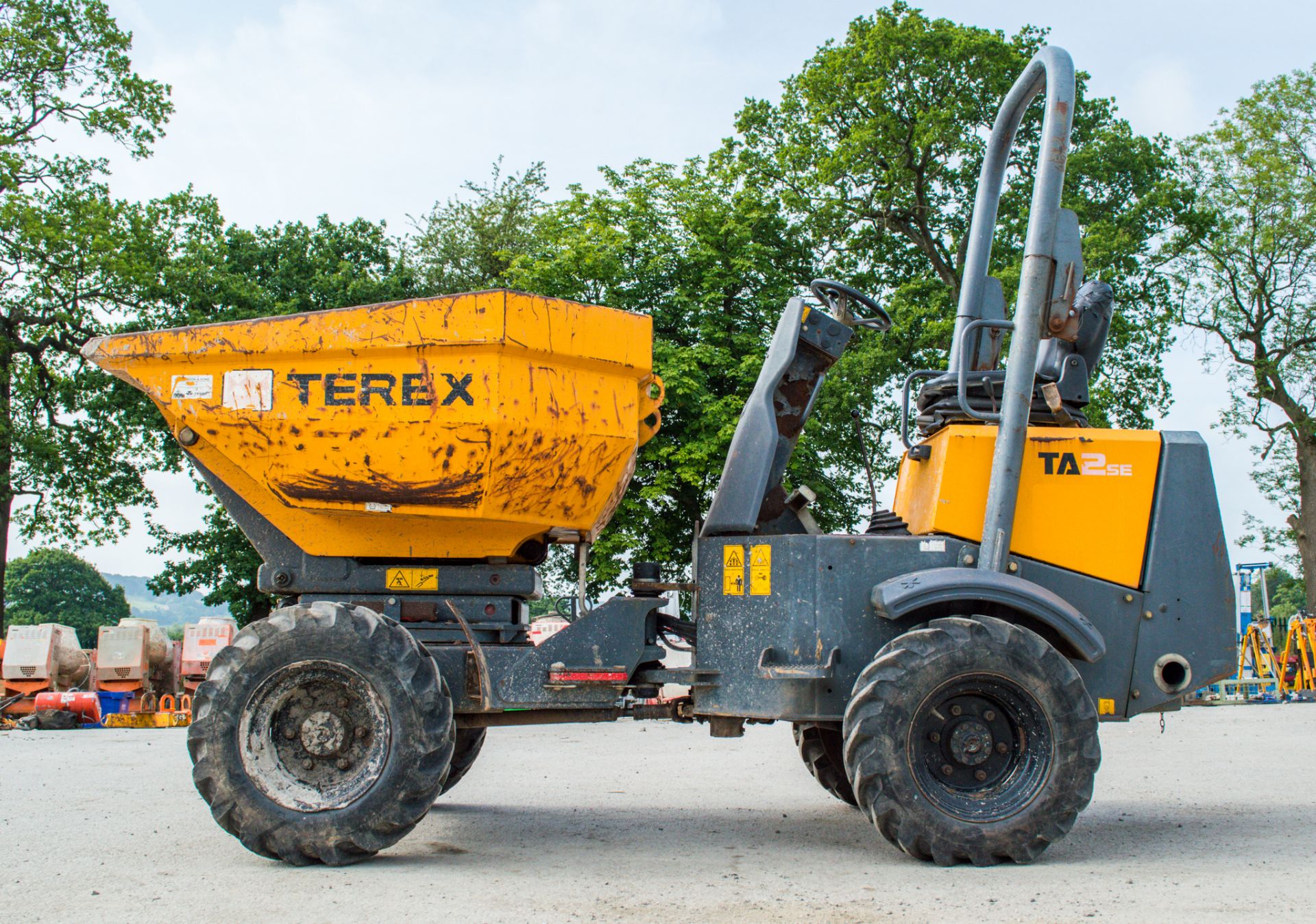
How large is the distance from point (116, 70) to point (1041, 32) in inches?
885

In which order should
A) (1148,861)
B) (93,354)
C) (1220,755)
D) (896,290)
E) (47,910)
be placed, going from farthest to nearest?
1. (896,290)
2. (1220,755)
3. (93,354)
4. (1148,861)
5. (47,910)

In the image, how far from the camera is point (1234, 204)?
101 feet

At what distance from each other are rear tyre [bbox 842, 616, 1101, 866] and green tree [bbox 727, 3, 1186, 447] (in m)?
19.3

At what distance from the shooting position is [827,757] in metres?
7.16

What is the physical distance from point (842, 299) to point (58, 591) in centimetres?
6070

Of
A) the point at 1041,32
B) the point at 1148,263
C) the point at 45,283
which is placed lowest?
the point at 45,283

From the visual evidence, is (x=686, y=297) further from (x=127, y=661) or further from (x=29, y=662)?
(x=29, y=662)

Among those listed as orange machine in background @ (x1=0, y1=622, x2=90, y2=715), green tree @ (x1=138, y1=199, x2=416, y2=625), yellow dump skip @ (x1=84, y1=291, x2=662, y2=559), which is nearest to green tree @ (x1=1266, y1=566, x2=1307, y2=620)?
green tree @ (x1=138, y1=199, x2=416, y2=625)

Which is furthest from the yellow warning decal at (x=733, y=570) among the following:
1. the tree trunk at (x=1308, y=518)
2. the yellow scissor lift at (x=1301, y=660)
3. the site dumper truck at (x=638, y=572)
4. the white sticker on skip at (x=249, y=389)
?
the tree trunk at (x=1308, y=518)

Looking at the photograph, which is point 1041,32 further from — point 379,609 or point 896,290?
point 379,609

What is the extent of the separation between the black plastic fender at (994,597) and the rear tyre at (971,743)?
5.4 inches

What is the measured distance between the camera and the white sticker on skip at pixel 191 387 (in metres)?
5.93

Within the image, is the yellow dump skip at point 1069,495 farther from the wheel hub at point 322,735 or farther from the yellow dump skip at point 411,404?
the wheel hub at point 322,735

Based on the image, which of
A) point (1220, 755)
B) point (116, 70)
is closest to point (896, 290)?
point (1220, 755)
